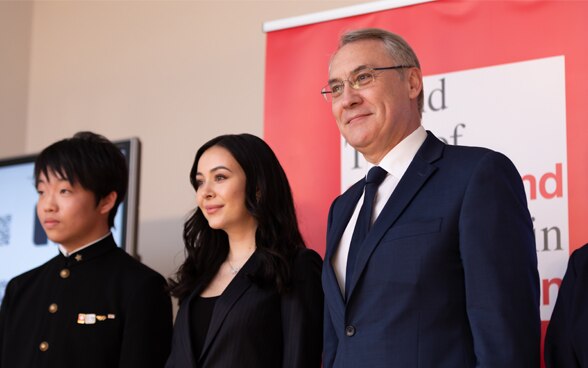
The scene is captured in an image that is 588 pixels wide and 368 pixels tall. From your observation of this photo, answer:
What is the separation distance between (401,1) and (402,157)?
50.2 inches

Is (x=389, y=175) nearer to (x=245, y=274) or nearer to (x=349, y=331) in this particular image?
(x=349, y=331)

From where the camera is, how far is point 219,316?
2.41 m

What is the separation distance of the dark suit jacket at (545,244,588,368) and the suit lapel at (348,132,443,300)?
2.22 feet

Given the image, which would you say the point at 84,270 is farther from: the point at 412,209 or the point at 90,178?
the point at 412,209

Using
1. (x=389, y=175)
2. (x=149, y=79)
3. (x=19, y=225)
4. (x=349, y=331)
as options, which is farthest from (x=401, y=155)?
(x=149, y=79)

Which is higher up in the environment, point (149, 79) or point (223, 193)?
point (149, 79)

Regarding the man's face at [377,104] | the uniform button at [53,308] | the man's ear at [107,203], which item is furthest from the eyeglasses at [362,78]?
the uniform button at [53,308]

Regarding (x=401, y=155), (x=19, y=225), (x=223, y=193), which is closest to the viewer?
(x=401, y=155)

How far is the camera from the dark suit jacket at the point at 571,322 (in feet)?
7.33

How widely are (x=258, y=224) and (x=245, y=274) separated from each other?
0.71ft

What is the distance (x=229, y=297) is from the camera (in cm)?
244

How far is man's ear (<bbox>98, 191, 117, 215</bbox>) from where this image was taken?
9.76 feet

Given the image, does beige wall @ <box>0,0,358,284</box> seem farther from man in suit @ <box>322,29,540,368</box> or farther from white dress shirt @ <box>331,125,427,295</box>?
man in suit @ <box>322,29,540,368</box>

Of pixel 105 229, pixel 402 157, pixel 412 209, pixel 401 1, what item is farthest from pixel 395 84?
pixel 105 229
